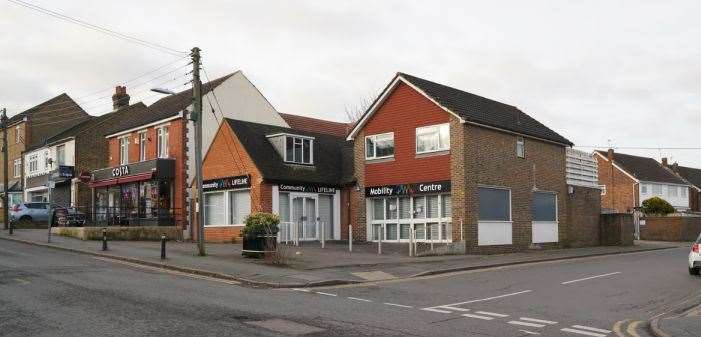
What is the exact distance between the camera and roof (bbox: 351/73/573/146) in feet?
94.6

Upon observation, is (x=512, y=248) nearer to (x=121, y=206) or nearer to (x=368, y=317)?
(x=368, y=317)

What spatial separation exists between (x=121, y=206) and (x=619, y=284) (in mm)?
30982

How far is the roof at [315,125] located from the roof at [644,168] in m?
34.5

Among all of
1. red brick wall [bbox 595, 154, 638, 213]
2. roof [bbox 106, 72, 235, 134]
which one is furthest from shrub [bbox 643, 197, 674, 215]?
roof [bbox 106, 72, 235, 134]

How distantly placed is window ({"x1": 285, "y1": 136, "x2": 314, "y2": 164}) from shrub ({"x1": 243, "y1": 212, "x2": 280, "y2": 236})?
10.2 metres

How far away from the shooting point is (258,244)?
22.5m

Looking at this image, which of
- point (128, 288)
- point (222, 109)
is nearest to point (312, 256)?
point (128, 288)

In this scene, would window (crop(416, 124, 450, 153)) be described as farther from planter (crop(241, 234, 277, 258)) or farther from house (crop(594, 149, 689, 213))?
house (crop(594, 149, 689, 213))

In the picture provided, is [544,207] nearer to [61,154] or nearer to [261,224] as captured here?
[261,224]

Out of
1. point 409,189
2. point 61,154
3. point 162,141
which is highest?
point 61,154

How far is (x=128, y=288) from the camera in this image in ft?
48.8

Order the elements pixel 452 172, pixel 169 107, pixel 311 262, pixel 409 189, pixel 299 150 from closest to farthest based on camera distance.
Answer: pixel 311 262
pixel 452 172
pixel 409 189
pixel 299 150
pixel 169 107

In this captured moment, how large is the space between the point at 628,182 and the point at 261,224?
5695 cm

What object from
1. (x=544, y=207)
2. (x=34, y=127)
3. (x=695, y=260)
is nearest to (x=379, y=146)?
(x=544, y=207)
